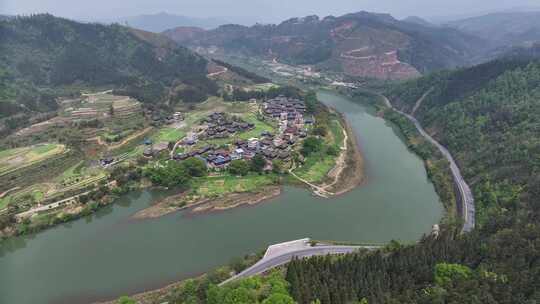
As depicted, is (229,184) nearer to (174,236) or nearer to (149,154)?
(174,236)

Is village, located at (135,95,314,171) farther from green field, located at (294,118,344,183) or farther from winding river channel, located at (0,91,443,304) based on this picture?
winding river channel, located at (0,91,443,304)

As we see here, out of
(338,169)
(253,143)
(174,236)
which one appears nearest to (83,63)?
(253,143)

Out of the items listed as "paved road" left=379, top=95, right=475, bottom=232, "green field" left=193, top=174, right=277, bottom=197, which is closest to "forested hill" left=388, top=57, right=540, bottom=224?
"paved road" left=379, top=95, right=475, bottom=232

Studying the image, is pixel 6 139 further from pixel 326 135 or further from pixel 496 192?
pixel 496 192

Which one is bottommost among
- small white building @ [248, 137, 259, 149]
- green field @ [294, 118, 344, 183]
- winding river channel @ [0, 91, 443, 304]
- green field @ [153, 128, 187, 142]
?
winding river channel @ [0, 91, 443, 304]

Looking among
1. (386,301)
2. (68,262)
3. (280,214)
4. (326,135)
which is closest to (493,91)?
(326,135)
